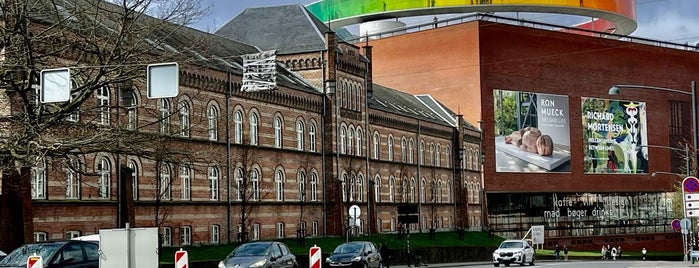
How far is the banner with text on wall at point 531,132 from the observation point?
9031cm

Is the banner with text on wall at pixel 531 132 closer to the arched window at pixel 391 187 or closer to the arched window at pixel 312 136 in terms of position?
the arched window at pixel 391 187

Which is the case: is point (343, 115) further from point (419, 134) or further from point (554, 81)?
point (554, 81)

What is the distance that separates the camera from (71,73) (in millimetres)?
30984

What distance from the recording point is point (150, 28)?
32375mm

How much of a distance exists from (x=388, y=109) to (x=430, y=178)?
845cm

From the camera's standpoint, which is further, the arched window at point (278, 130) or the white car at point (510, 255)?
the arched window at point (278, 130)

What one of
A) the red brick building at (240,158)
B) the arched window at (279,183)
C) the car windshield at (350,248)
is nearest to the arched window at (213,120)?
the red brick building at (240,158)

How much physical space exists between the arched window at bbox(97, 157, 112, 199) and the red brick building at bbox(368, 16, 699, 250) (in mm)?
50092

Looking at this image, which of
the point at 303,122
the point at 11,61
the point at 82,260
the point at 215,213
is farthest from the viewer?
the point at 303,122

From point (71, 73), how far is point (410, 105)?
171 feet

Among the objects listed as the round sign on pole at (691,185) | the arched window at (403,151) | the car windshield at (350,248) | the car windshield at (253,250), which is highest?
the arched window at (403,151)

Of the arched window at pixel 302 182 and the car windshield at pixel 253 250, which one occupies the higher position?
the arched window at pixel 302 182

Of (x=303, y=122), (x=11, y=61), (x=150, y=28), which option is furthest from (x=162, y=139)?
(x=303, y=122)

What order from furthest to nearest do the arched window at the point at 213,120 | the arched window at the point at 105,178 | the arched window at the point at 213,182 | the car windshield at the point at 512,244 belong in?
the arched window at the point at 213,182
the arched window at the point at 213,120
the car windshield at the point at 512,244
the arched window at the point at 105,178
